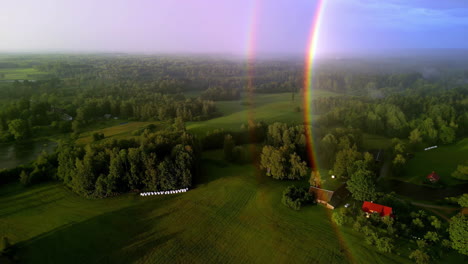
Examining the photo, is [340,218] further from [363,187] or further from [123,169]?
[123,169]

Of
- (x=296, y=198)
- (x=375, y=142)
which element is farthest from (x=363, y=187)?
(x=375, y=142)

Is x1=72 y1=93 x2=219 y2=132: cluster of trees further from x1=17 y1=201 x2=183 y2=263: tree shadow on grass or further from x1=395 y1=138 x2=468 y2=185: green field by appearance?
x1=395 y1=138 x2=468 y2=185: green field

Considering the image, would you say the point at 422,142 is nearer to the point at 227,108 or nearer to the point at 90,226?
the point at 227,108

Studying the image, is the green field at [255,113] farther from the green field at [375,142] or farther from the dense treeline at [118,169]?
the dense treeline at [118,169]

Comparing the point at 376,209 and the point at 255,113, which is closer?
the point at 376,209

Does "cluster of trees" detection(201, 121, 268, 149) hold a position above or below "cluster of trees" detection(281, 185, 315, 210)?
above

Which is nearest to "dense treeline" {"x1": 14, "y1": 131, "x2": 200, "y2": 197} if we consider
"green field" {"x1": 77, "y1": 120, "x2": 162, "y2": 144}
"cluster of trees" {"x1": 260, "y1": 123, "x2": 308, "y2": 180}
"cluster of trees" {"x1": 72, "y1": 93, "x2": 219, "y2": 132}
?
"cluster of trees" {"x1": 260, "y1": 123, "x2": 308, "y2": 180}
